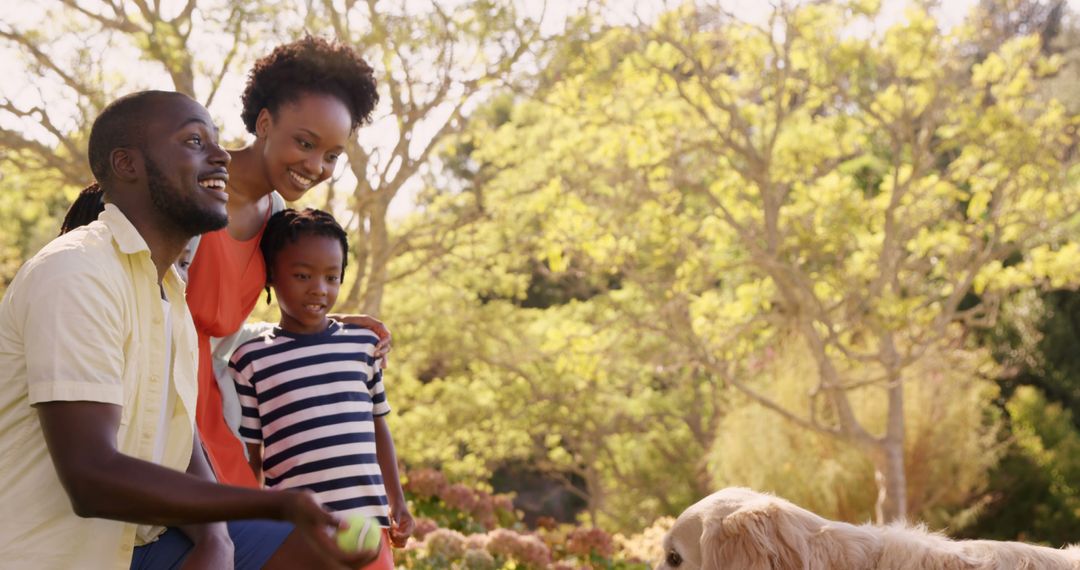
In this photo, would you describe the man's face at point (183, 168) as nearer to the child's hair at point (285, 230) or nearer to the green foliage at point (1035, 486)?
the child's hair at point (285, 230)

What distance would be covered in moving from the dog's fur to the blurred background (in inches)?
93.6

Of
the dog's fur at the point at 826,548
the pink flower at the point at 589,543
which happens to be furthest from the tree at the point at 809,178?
the dog's fur at the point at 826,548

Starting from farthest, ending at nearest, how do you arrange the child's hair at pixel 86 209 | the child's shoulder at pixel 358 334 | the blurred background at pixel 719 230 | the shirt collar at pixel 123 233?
the blurred background at pixel 719 230, the child's shoulder at pixel 358 334, the child's hair at pixel 86 209, the shirt collar at pixel 123 233

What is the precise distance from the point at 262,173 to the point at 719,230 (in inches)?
399

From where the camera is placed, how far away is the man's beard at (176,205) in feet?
7.58

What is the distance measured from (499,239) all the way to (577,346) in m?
1.74

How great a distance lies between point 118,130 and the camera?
2.30m

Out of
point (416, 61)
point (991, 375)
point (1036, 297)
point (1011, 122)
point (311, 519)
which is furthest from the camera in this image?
point (1036, 297)

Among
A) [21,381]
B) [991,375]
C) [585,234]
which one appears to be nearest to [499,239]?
[585,234]

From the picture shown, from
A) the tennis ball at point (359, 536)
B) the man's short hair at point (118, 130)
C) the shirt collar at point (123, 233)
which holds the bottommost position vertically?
the tennis ball at point (359, 536)

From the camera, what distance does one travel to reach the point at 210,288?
123 inches

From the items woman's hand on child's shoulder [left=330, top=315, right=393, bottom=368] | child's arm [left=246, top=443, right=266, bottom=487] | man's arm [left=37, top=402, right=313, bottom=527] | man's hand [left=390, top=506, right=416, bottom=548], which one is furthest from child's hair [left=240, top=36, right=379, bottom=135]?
man's arm [left=37, top=402, right=313, bottom=527]

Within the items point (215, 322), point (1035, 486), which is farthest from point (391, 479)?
point (1035, 486)

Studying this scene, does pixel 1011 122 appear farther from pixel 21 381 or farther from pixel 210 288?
pixel 21 381
